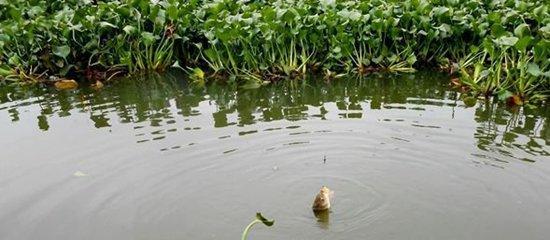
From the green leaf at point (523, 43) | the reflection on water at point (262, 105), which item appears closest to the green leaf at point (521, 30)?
the green leaf at point (523, 43)

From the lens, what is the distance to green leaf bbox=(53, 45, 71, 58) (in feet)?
24.6

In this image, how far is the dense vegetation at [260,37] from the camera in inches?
277

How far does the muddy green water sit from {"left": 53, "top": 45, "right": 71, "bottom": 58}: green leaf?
101 centimetres

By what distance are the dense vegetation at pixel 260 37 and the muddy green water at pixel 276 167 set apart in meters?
0.80

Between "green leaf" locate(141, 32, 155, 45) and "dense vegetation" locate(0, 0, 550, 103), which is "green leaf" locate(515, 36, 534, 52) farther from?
"green leaf" locate(141, 32, 155, 45)

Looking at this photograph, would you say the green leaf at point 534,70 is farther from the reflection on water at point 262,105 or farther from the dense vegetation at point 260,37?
the dense vegetation at point 260,37

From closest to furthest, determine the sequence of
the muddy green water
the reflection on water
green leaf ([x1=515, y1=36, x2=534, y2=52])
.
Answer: the muddy green water → the reflection on water → green leaf ([x1=515, y1=36, x2=534, y2=52])

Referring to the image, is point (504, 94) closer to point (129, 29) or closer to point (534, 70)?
point (534, 70)

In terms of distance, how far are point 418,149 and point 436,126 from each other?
62 cm

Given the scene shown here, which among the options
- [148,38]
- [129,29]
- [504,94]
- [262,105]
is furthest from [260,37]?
[504,94]

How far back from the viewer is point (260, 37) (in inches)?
280

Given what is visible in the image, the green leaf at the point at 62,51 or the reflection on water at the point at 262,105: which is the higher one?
the green leaf at the point at 62,51

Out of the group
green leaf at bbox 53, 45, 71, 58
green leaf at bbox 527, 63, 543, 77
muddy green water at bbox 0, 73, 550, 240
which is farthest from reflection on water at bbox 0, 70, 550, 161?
green leaf at bbox 53, 45, 71, 58

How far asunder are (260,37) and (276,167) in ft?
9.72
